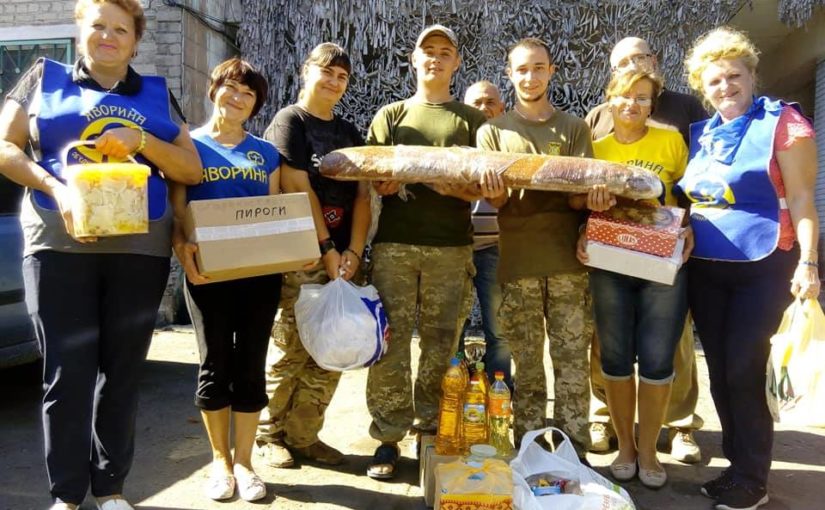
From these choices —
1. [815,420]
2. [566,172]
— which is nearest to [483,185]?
[566,172]

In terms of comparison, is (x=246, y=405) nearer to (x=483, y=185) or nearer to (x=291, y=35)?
(x=483, y=185)

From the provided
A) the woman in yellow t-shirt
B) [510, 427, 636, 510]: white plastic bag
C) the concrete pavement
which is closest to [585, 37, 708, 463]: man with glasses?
the concrete pavement

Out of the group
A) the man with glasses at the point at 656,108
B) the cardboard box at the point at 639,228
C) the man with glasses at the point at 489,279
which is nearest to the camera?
the cardboard box at the point at 639,228

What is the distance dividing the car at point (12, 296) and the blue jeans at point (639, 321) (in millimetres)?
3314

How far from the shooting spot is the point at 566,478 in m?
2.55

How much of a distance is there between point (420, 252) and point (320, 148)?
0.70m

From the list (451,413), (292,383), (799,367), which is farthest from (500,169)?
(292,383)

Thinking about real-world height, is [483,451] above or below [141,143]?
below

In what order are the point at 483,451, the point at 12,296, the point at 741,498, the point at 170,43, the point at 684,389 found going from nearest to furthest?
1. the point at 483,451
2. the point at 741,498
3. the point at 684,389
4. the point at 12,296
5. the point at 170,43

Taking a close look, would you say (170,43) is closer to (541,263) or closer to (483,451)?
(541,263)

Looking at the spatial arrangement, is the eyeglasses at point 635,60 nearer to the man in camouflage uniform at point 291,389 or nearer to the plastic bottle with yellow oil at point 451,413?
the plastic bottle with yellow oil at point 451,413

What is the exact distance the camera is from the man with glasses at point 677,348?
3283 millimetres

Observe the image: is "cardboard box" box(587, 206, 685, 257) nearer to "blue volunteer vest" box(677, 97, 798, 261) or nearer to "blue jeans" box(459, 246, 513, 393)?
"blue volunteer vest" box(677, 97, 798, 261)

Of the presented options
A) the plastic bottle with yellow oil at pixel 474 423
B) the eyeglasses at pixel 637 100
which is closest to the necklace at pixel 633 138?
the eyeglasses at pixel 637 100
